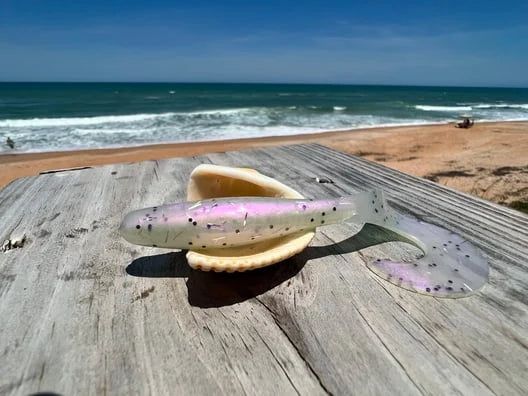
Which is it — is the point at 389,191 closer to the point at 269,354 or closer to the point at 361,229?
the point at 361,229

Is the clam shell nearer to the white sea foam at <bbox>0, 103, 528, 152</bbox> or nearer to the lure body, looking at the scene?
the lure body

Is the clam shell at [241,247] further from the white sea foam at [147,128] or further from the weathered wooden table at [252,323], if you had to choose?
the white sea foam at [147,128]

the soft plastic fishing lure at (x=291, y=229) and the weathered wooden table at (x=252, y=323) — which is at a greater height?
the soft plastic fishing lure at (x=291, y=229)

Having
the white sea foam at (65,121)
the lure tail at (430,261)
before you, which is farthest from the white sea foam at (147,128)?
the lure tail at (430,261)

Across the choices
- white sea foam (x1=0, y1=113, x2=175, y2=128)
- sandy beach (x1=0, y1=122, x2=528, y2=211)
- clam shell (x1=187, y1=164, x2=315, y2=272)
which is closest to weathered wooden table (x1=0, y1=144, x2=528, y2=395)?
clam shell (x1=187, y1=164, x2=315, y2=272)

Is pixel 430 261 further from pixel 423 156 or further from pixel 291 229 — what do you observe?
pixel 423 156

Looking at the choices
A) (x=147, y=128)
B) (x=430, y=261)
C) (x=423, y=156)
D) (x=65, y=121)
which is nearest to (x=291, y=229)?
(x=430, y=261)
